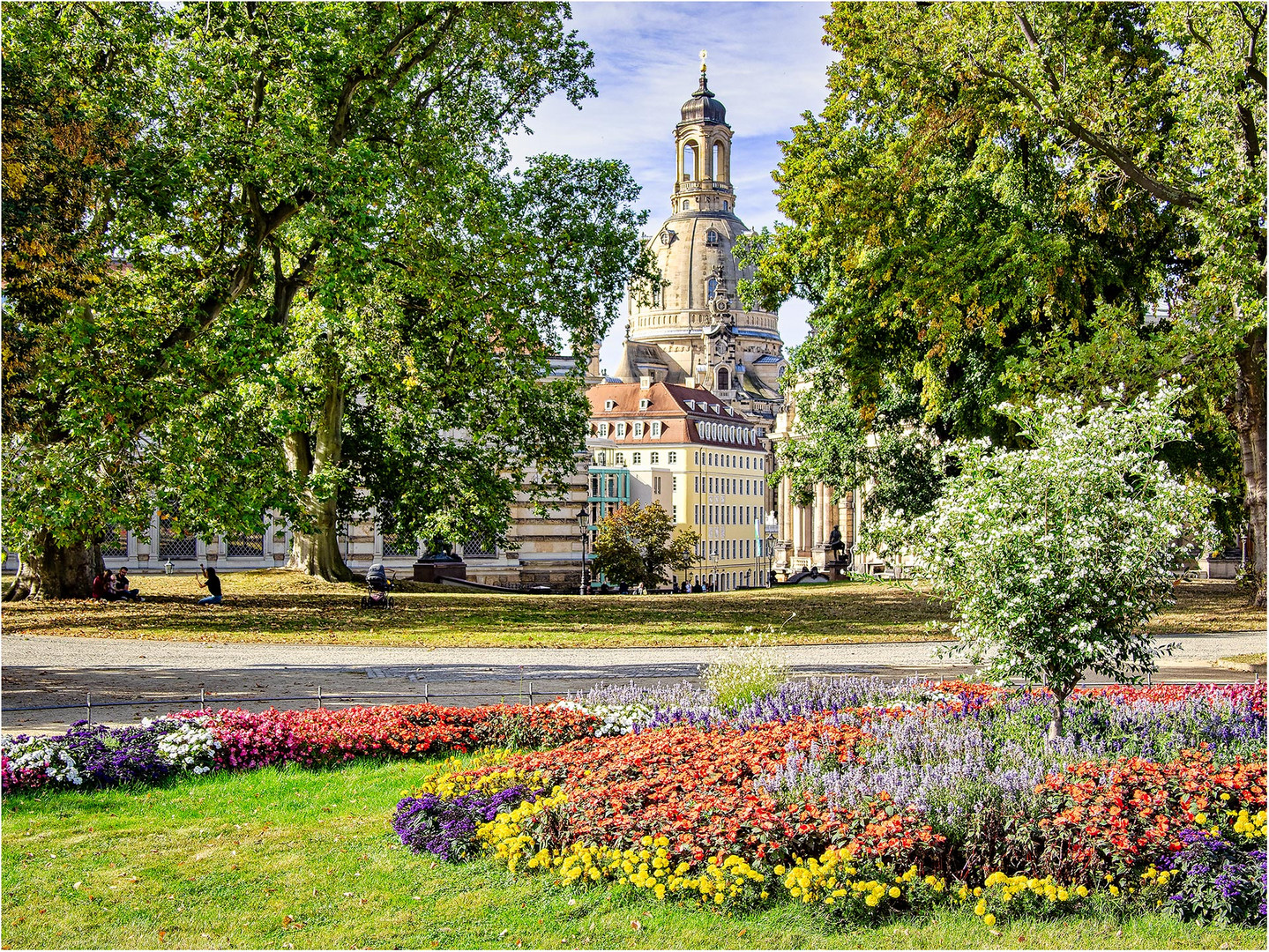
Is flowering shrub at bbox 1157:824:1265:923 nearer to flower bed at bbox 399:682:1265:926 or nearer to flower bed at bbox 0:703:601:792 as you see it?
flower bed at bbox 399:682:1265:926

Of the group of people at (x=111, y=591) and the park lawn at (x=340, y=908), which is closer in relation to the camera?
the park lawn at (x=340, y=908)

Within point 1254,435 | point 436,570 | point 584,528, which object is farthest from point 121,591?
point 1254,435

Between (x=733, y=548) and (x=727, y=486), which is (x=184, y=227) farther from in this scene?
(x=733, y=548)

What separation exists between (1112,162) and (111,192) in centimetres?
2024

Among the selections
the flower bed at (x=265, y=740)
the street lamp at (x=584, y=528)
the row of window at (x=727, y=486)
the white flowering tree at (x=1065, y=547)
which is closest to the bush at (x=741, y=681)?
the flower bed at (x=265, y=740)

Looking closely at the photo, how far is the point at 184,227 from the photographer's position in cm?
2425

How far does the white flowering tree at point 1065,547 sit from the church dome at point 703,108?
186 metres

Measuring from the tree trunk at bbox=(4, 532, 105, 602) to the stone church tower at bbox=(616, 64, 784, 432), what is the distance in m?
143

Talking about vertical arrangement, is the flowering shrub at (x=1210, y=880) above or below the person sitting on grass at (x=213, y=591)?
below

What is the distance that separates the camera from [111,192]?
22578 mm

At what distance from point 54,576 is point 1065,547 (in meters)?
22.4

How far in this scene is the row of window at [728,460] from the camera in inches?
4341

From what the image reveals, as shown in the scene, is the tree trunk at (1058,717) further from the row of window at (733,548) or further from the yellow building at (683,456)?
the row of window at (733,548)

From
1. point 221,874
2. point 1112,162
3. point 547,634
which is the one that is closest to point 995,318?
point 1112,162
